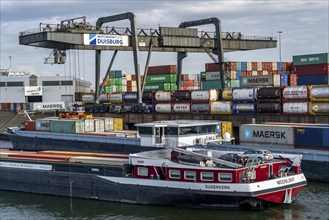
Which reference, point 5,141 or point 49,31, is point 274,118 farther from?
point 5,141

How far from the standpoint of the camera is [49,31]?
5519cm

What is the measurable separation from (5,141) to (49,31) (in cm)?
3993

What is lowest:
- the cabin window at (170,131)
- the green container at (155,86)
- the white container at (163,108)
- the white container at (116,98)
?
the cabin window at (170,131)

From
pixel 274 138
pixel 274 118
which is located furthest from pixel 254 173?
pixel 274 118

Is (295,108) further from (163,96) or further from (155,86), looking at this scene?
(155,86)

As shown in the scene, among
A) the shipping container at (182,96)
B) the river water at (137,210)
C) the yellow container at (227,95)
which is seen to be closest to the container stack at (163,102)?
the shipping container at (182,96)

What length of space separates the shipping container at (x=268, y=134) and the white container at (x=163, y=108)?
22.1 metres

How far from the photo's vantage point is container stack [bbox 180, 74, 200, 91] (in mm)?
101062

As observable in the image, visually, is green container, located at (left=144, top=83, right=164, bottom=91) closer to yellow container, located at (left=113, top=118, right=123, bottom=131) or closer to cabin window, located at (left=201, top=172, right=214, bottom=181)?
yellow container, located at (left=113, top=118, right=123, bottom=131)

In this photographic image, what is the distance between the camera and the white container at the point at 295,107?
184 feet

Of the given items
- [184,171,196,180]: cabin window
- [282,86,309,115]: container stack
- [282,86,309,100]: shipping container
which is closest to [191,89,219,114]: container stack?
[282,86,309,115]: container stack

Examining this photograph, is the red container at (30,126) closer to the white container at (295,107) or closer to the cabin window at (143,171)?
the white container at (295,107)

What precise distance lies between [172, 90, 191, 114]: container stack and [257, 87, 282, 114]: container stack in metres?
11.3

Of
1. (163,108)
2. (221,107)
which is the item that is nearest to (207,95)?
(221,107)
